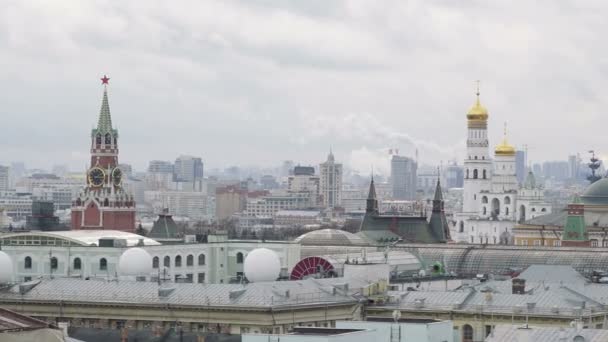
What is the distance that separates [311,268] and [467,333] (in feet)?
72.6

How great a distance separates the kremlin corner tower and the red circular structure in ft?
168

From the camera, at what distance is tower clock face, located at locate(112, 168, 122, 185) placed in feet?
495

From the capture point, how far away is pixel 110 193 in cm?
14962

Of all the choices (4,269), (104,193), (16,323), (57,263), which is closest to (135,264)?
(4,269)

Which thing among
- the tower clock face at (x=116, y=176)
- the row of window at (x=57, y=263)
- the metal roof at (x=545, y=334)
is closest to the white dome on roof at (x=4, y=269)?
the metal roof at (x=545, y=334)

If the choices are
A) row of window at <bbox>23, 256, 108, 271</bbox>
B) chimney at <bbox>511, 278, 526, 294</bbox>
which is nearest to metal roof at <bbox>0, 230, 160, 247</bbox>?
row of window at <bbox>23, 256, 108, 271</bbox>

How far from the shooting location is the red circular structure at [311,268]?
9362 centimetres

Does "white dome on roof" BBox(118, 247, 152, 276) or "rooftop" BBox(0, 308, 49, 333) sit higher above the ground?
"white dome on roof" BBox(118, 247, 152, 276)

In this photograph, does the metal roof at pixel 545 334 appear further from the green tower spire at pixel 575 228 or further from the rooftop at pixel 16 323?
the green tower spire at pixel 575 228

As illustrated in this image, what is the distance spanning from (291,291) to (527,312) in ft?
27.6

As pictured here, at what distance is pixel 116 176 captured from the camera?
15150 cm

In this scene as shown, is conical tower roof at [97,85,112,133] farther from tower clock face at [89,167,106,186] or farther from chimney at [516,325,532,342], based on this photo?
chimney at [516,325,532,342]

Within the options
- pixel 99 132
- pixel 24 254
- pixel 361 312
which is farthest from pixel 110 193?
pixel 361 312

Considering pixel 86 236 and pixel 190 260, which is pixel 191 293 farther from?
pixel 86 236
